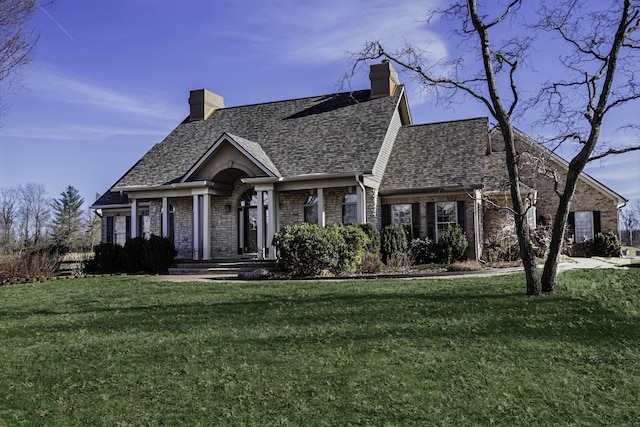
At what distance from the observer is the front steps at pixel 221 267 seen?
60.8 feet

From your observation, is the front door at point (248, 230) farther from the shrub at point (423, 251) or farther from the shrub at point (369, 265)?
the shrub at point (369, 265)

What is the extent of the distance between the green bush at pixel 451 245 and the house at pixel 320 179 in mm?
654

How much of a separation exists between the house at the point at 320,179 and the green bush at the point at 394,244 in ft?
3.46

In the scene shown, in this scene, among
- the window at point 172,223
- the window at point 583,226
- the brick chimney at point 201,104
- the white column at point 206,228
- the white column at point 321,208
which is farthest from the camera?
the brick chimney at point 201,104

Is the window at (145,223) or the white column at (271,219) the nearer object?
the white column at (271,219)

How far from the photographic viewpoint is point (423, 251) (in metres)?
19.5

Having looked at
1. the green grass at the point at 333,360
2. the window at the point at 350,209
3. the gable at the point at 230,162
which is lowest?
the green grass at the point at 333,360

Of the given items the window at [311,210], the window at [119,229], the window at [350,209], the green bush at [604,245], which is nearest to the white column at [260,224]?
the window at [311,210]

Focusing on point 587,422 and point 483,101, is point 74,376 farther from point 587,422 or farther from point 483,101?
point 483,101

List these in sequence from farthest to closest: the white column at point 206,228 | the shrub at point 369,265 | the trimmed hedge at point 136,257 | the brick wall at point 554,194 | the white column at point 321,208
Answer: the brick wall at point 554,194
the white column at point 206,228
the trimmed hedge at point 136,257
the white column at point 321,208
the shrub at point 369,265

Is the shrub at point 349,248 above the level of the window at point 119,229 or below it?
below

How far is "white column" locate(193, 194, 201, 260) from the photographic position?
21.4 m

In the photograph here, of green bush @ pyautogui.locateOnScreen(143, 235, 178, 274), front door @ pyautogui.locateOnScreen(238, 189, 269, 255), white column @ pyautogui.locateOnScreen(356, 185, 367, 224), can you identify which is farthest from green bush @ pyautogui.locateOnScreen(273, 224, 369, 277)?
front door @ pyautogui.locateOnScreen(238, 189, 269, 255)

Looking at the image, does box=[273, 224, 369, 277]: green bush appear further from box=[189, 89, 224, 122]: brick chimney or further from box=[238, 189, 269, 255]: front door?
box=[189, 89, 224, 122]: brick chimney
